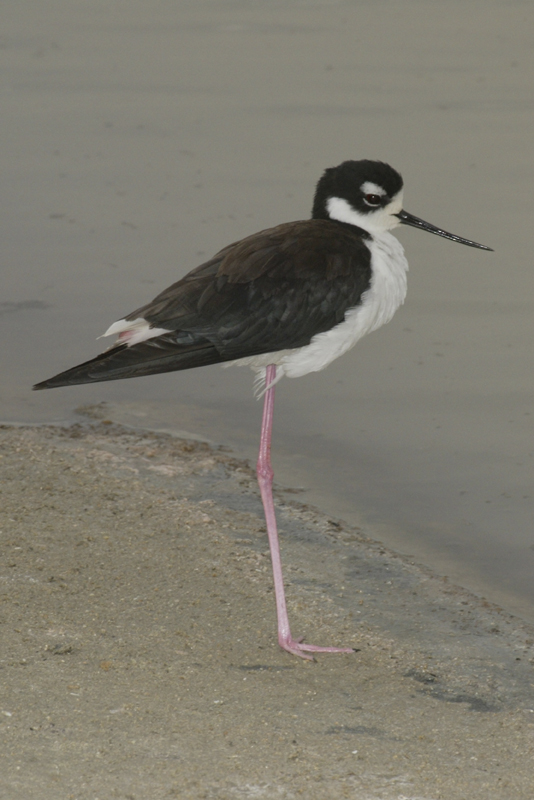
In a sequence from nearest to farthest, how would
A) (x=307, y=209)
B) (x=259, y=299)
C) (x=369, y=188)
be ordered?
(x=259, y=299), (x=369, y=188), (x=307, y=209)

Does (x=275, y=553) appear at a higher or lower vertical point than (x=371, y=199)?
lower

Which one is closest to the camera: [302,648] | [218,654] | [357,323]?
[218,654]

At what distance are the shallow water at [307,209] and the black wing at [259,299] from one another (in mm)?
1365

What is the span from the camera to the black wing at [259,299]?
14.6 ft

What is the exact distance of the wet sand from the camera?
138 inches

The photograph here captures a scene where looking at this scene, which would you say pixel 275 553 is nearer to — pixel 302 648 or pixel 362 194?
pixel 302 648

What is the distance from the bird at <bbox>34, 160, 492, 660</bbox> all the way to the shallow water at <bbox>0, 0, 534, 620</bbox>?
1188 millimetres

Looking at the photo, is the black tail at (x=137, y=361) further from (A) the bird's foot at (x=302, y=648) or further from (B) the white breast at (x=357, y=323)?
(A) the bird's foot at (x=302, y=648)

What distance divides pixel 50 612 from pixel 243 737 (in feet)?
3.35

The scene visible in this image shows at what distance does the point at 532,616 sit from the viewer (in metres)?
4.96

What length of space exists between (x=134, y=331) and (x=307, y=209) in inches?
168

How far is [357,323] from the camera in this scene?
4668mm

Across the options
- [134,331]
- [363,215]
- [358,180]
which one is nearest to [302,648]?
[134,331]

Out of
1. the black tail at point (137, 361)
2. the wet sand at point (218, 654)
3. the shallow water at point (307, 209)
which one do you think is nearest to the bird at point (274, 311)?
the black tail at point (137, 361)
